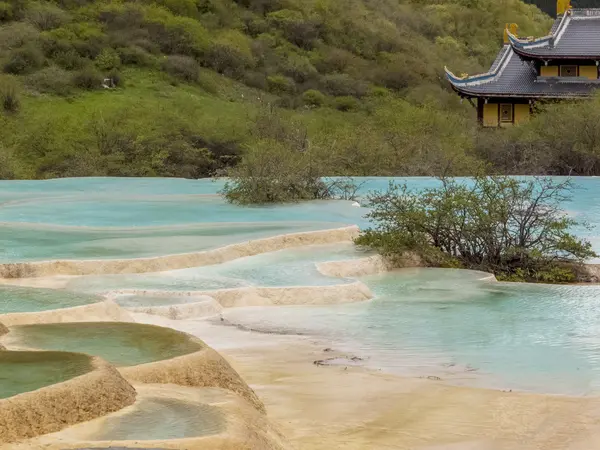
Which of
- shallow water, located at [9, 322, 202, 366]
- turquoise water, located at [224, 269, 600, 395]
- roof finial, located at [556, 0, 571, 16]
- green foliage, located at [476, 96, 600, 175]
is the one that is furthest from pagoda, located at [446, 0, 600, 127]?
shallow water, located at [9, 322, 202, 366]

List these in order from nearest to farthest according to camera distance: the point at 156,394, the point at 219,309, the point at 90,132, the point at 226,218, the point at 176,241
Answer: the point at 156,394 < the point at 219,309 < the point at 176,241 < the point at 226,218 < the point at 90,132

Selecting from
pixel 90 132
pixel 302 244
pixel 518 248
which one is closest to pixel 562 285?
pixel 518 248

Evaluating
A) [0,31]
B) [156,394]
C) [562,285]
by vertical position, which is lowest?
[562,285]

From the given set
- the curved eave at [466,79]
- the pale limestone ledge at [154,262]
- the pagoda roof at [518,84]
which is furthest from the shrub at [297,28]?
the pale limestone ledge at [154,262]

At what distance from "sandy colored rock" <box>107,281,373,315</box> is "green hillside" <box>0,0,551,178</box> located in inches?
313

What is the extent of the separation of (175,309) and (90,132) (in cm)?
2188

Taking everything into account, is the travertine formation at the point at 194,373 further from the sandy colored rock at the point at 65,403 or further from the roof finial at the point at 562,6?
the roof finial at the point at 562,6

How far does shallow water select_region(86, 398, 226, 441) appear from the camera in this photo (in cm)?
497

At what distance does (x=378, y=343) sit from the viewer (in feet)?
28.8

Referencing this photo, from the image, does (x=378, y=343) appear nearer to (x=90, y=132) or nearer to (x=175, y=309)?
(x=175, y=309)

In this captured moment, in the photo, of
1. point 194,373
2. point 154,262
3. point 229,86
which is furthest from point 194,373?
point 229,86

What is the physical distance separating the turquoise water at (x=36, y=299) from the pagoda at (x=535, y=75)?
24.8m

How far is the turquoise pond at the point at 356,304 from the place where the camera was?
7.97 m

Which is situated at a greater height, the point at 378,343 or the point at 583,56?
the point at 583,56
